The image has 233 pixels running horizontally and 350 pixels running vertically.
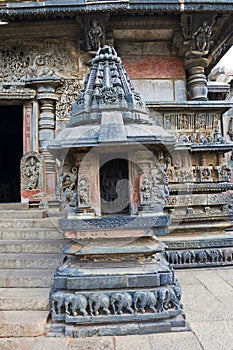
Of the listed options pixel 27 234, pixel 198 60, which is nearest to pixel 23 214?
pixel 27 234

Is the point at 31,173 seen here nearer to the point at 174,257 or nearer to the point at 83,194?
the point at 174,257

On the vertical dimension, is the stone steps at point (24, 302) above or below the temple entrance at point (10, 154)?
below

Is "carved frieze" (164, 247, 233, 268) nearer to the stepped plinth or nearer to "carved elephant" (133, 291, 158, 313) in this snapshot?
the stepped plinth

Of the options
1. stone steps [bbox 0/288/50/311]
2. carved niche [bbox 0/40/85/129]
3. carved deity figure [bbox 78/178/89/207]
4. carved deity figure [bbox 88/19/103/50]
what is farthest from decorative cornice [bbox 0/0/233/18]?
stone steps [bbox 0/288/50/311]

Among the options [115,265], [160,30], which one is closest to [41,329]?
[115,265]

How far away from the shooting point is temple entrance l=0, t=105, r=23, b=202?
13930mm

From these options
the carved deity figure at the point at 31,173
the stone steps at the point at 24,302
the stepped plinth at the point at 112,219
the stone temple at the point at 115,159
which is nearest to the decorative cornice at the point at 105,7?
the stone temple at the point at 115,159

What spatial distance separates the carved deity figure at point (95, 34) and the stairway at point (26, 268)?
377 cm

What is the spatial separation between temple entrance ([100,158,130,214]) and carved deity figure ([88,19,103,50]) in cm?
406

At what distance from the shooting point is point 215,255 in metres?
5.20

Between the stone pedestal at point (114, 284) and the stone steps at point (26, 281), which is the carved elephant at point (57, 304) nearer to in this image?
the stone pedestal at point (114, 284)

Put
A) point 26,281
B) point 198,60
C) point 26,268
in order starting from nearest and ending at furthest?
point 26,281, point 26,268, point 198,60

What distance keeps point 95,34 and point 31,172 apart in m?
3.29

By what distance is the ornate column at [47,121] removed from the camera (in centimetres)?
684
